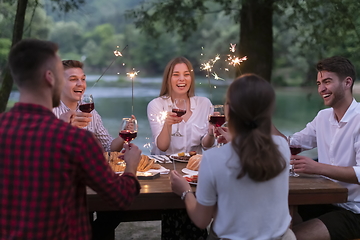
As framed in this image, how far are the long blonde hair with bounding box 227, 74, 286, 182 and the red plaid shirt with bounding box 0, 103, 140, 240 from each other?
1.73ft

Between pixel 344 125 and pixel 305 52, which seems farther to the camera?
pixel 305 52

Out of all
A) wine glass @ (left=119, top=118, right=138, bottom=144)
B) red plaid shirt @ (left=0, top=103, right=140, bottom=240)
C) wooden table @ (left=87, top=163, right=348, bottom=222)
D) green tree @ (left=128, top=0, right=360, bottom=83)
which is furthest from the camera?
green tree @ (left=128, top=0, right=360, bottom=83)

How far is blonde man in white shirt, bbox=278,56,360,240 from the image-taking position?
2.19 m

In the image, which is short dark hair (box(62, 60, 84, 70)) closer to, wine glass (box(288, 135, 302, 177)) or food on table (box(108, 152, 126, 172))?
food on table (box(108, 152, 126, 172))

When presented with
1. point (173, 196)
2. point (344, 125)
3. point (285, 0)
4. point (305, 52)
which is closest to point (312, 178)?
point (344, 125)

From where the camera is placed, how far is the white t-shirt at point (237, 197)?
1534mm

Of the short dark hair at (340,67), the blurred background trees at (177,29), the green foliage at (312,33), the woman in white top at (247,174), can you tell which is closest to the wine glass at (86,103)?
the woman in white top at (247,174)

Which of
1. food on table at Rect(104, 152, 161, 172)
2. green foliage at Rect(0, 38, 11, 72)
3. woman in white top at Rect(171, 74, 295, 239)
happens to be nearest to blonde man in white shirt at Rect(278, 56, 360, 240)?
woman in white top at Rect(171, 74, 295, 239)

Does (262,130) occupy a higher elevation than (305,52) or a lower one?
lower

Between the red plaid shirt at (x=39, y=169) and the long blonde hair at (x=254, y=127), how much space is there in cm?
53

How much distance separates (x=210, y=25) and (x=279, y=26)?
99 centimetres

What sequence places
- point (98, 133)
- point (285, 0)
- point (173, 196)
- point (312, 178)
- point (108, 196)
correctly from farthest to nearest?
point (285, 0), point (98, 133), point (312, 178), point (173, 196), point (108, 196)

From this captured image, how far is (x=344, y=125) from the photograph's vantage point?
246 centimetres

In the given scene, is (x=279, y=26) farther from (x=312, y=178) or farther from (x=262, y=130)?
(x=262, y=130)
